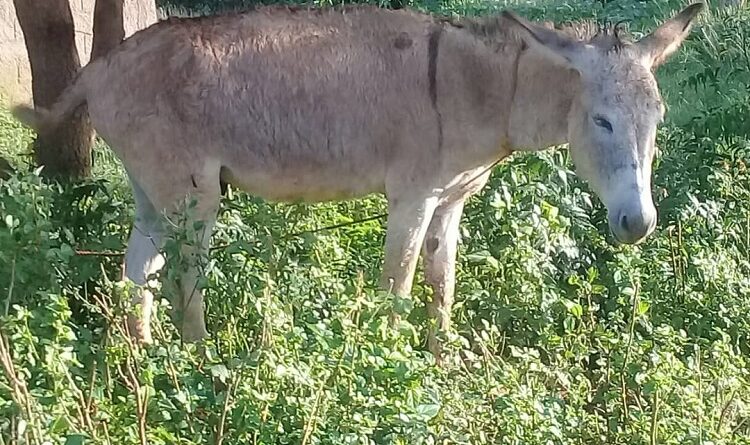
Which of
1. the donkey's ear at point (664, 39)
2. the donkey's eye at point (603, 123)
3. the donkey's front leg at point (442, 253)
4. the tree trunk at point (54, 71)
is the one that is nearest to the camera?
the donkey's eye at point (603, 123)

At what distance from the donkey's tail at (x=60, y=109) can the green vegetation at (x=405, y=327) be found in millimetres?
307

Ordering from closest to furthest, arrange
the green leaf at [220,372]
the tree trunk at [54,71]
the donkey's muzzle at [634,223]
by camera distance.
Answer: the green leaf at [220,372]
the donkey's muzzle at [634,223]
the tree trunk at [54,71]

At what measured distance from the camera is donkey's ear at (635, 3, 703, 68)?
382 cm

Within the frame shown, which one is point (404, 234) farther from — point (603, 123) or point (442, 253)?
point (603, 123)

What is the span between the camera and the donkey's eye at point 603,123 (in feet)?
11.7

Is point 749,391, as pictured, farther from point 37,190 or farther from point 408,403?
point 37,190

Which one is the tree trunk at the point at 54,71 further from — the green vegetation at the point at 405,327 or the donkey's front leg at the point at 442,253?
the donkey's front leg at the point at 442,253

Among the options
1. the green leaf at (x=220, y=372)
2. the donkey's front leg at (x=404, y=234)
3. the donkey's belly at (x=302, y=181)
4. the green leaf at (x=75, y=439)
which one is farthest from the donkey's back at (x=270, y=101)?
the green leaf at (x=75, y=439)

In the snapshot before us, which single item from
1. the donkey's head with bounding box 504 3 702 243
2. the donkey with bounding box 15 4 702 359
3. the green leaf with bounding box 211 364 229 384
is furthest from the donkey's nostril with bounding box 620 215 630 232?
the green leaf with bounding box 211 364 229 384

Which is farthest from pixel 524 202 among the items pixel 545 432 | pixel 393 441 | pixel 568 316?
pixel 393 441

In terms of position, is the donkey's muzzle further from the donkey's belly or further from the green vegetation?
the donkey's belly

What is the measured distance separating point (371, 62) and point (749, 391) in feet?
5.91

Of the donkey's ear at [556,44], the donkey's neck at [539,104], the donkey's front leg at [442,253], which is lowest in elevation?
the donkey's front leg at [442,253]

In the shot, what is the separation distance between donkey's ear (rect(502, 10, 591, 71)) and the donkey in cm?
4
